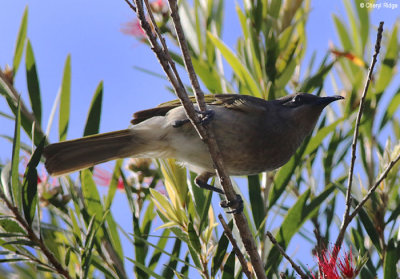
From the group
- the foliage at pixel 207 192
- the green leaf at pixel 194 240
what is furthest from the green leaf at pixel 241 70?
the green leaf at pixel 194 240

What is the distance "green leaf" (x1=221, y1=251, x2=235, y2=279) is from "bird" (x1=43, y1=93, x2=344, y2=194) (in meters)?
0.61

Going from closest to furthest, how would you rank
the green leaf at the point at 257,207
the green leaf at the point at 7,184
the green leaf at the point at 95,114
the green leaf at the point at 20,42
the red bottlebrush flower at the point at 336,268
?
the red bottlebrush flower at the point at 336,268, the green leaf at the point at 7,184, the green leaf at the point at 257,207, the green leaf at the point at 95,114, the green leaf at the point at 20,42

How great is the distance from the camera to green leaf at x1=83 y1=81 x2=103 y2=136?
111 inches

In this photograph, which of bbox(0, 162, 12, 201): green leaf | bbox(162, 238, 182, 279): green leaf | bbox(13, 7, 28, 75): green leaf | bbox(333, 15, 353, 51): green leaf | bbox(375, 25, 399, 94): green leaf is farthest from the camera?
bbox(333, 15, 353, 51): green leaf

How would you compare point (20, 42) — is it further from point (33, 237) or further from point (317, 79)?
point (317, 79)

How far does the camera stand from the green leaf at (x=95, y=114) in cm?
281

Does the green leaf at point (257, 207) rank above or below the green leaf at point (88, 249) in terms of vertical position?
above

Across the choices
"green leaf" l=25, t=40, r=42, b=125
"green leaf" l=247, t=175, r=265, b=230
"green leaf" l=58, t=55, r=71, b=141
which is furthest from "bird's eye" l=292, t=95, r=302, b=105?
"green leaf" l=25, t=40, r=42, b=125

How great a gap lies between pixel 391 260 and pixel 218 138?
1.10m

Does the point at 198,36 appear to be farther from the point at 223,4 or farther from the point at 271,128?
the point at 271,128

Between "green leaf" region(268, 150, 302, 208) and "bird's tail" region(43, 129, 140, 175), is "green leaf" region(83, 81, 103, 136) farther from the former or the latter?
"green leaf" region(268, 150, 302, 208)

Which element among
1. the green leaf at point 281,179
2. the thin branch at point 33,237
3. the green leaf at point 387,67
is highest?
the green leaf at point 387,67

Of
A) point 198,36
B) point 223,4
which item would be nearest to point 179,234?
point 198,36

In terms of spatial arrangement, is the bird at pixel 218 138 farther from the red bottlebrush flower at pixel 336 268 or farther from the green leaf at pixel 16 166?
the red bottlebrush flower at pixel 336 268
